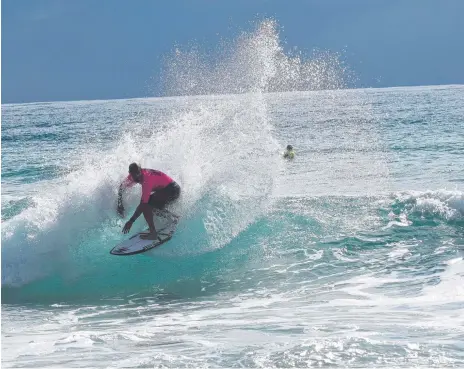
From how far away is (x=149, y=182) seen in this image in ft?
38.7

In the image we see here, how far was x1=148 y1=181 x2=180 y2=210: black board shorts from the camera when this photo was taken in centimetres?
1221

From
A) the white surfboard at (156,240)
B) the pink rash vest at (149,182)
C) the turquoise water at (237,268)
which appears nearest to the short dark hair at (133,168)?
the pink rash vest at (149,182)

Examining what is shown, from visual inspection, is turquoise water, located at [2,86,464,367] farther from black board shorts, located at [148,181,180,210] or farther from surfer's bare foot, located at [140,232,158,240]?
black board shorts, located at [148,181,180,210]

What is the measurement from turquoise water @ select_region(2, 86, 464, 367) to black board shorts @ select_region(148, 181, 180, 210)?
813mm

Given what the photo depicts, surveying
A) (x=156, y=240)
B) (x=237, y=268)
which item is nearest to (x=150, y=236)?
(x=156, y=240)

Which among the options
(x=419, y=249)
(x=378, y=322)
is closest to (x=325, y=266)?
(x=419, y=249)

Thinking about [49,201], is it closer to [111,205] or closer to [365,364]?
[111,205]

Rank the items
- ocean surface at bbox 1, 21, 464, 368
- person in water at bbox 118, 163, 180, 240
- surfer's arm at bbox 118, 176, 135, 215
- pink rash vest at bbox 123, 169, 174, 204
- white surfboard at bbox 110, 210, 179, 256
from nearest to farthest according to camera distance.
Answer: ocean surface at bbox 1, 21, 464, 368
person in water at bbox 118, 163, 180, 240
pink rash vest at bbox 123, 169, 174, 204
white surfboard at bbox 110, 210, 179, 256
surfer's arm at bbox 118, 176, 135, 215

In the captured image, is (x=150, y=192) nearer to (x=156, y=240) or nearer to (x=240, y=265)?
(x=156, y=240)

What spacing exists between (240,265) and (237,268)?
0.64 ft

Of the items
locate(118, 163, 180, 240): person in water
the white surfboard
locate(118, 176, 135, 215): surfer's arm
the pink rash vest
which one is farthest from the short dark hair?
the white surfboard

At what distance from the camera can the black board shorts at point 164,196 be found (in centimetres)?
1221

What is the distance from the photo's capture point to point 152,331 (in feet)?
28.9

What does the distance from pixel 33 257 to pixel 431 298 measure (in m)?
7.69
